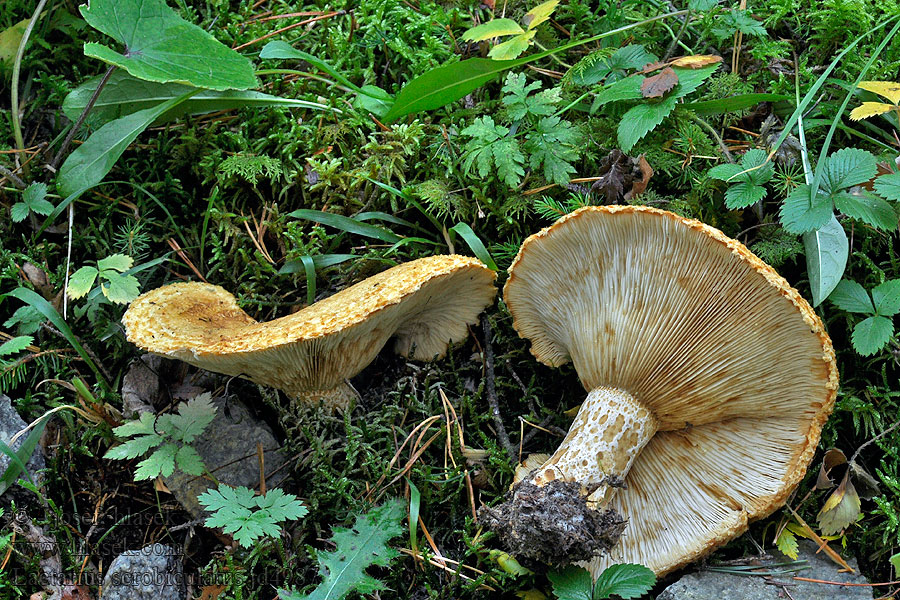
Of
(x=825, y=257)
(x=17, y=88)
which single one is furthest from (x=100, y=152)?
(x=825, y=257)

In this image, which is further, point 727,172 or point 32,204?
point 32,204

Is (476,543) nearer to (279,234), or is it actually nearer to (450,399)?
(450,399)

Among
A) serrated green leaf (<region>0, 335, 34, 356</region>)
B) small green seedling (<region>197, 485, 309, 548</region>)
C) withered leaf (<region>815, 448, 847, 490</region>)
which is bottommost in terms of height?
withered leaf (<region>815, 448, 847, 490</region>)

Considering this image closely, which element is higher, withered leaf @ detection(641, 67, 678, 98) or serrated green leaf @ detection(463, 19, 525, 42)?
serrated green leaf @ detection(463, 19, 525, 42)

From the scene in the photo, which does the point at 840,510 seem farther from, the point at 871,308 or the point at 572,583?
the point at 572,583

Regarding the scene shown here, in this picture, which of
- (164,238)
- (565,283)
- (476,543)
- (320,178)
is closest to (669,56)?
(565,283)

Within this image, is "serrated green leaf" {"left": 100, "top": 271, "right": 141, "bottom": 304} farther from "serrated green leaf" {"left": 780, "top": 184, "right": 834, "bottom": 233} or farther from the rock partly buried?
"serrated green leaf" {"left": 780, "top": 184, "right": 834, "bottom": 233}

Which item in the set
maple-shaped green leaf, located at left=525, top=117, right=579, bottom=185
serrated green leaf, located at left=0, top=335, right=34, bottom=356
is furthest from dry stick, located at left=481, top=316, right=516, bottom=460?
serrated green leaf, located at left=0, top=335, right=34, bottom=356
